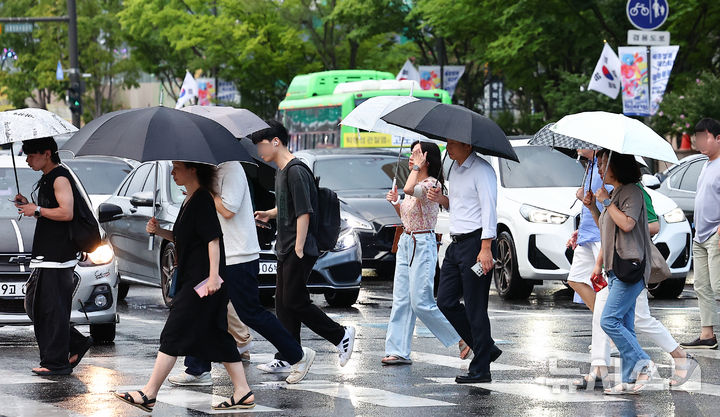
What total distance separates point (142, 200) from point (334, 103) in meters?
16.0

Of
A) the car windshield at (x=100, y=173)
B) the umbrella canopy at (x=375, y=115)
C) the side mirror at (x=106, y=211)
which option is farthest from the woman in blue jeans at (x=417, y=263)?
the car windshield at (x=100, y=173)

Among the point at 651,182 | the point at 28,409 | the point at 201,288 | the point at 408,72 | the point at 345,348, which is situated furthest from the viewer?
the point at 408,72

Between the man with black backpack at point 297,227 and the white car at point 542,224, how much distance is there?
5.80 meters

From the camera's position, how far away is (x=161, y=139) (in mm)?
7836

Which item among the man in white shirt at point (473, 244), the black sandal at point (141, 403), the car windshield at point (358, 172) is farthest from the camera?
the car windshield at point (358, 172)

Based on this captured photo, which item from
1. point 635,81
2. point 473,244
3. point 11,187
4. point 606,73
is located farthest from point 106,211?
point 606,73

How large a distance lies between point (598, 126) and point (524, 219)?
→ 6.64 meters

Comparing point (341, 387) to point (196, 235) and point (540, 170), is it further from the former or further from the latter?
point (540, 170)

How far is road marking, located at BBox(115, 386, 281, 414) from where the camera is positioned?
7918 millimetres

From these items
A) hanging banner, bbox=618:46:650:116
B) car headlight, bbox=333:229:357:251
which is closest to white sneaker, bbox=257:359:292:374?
car headlight, bbox=333:229:357:251

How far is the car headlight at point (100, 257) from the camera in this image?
1089cm

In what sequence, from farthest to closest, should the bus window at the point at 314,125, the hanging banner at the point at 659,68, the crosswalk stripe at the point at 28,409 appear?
the bus window at the point at 314,125
the hanging banner at the point at 659,68
the crosswalk stripe at the point at 28,409

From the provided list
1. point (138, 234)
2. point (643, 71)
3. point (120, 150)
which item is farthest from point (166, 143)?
Answer: point (643, 71)

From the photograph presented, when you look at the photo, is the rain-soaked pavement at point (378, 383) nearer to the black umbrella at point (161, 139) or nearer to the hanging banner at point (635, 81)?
the black umbrella at point (161, 139)
